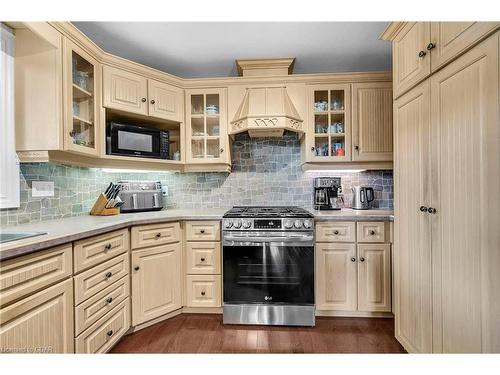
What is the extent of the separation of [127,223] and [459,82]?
2.14m

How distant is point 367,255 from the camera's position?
1975 mm

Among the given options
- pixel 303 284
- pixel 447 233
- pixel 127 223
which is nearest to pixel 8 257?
pixel 127 223

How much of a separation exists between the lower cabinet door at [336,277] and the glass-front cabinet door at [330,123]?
2.92ft

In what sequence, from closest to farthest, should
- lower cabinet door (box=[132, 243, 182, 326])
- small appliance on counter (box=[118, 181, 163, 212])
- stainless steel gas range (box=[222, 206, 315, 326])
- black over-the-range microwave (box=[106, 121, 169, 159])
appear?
1. lower cabinet door (box=[132, 243, 182, 326])
2. stainless steel gas range (box=[222, 206, 315, 326])
3. black over-the-range microwave (box=[106, 121, 169, 159])
4. small appliance on counter (box=[118, 181, 163, 212])

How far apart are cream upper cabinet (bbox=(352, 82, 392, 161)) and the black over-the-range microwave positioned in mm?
1936

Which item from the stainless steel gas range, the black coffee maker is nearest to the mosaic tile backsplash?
the black coffee maker

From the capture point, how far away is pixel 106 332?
4.89 feet

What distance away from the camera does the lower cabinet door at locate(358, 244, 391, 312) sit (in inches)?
77.3

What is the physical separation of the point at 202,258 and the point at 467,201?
183 cm

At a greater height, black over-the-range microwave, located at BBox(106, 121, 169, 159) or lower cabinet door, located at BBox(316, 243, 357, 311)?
black over-the-range microwave, located at BBox(106, 121, 169, 159)

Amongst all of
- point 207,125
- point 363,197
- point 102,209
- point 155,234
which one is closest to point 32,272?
point 155,234

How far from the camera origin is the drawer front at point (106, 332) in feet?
4.28

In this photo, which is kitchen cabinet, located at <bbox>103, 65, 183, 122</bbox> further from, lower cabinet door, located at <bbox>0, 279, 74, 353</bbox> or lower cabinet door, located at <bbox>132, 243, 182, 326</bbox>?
lower cabinet door, located at <bbox>0, 279, 74, 353</bbox>
